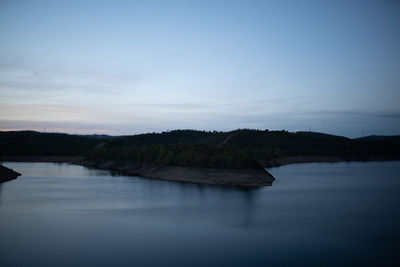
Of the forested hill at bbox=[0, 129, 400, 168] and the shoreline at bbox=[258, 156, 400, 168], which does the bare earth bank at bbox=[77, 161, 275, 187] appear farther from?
the shoreline at bbox=[258, 156, 400, 168]

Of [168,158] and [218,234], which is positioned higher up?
[168,158]

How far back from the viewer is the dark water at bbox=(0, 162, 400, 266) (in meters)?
21.5

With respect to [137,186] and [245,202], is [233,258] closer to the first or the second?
[245,202]

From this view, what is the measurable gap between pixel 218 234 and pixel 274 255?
5.89m

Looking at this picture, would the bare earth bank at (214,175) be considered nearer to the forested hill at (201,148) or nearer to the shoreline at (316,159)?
the forested hill at (201,148)

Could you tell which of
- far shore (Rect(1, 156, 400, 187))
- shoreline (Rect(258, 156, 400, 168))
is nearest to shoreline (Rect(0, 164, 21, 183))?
far shore (Rect(1, 156, 400, 187))

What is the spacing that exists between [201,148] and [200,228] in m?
42.7

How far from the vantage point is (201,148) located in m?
71.0

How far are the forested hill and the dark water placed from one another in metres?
16.7

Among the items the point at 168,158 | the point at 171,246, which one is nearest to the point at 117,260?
the point at 171,246

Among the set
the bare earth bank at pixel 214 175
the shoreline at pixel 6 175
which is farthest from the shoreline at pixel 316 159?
the shoreline at pixel 6 175

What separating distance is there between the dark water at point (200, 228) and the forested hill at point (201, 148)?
658 inches

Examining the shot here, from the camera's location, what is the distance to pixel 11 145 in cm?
13500

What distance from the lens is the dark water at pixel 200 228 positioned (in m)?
21.5
